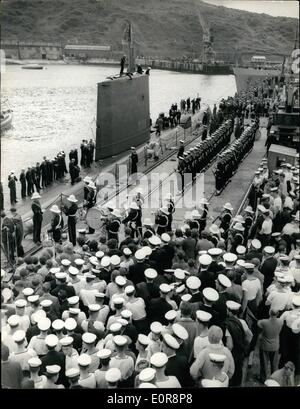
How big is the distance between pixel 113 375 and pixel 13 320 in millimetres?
1397

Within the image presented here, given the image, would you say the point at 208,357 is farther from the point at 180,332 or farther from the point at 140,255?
the point at 140,255

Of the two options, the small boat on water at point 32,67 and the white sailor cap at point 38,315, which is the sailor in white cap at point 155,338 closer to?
the white sailor cap at point 38,315

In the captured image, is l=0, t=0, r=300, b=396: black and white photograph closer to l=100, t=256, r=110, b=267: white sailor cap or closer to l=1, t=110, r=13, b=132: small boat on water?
l=100, t=256, r=110, b=267: white sailor cap

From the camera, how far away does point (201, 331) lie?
15.4ft

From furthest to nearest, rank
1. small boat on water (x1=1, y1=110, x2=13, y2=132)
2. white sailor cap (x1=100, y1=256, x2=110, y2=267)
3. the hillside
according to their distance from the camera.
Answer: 1. the hillside
2. small boat on water (x1=1, y1=110, x2=13, y2=132)
3. white sailor cap (x1=100, y1=256, x2=110, y2=267)

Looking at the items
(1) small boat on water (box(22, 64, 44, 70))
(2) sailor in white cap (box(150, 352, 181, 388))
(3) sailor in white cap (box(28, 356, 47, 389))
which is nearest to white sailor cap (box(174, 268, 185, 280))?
(2) sailor in white cap (box(150, 352, 181, 388))

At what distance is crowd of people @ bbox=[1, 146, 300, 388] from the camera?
4.13m

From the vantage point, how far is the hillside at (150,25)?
6175cm

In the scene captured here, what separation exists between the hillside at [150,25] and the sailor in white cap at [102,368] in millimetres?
43924

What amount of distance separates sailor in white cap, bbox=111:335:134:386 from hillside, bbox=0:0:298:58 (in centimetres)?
4384

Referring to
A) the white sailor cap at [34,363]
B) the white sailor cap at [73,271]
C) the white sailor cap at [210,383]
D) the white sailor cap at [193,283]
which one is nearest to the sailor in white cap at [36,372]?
the white sailor cap at [34,363]

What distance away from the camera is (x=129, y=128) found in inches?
701

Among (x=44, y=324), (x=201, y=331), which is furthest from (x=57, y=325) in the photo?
(x=201, y=331)
